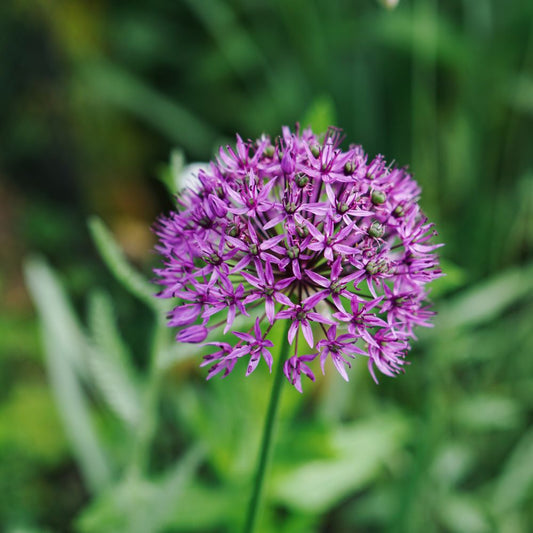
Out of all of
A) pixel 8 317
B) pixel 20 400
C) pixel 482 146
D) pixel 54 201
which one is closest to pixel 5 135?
pixel 54 201

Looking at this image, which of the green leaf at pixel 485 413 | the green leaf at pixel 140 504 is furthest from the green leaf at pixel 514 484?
the green leaf at pixel 140 504

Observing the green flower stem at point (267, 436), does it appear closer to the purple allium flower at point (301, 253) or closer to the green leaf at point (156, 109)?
the purple allium flower at point (301, 253)

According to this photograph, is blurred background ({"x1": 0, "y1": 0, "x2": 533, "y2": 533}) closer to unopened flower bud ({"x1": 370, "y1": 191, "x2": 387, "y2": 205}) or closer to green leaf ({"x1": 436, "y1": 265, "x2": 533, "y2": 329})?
green leaf ({"x1": 436, "y1": 265, "x2": 533, "y2": 329})

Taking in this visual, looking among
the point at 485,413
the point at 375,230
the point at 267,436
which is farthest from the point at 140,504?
the point at 485,413

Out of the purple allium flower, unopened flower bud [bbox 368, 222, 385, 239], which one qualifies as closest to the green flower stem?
the purple allium flower

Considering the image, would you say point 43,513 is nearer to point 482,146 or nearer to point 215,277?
point 215,277

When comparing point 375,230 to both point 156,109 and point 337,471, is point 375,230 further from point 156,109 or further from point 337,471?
point 156,109
